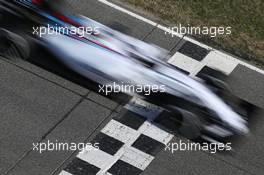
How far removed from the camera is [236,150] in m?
9.72

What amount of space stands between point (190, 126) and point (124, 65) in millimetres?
1420

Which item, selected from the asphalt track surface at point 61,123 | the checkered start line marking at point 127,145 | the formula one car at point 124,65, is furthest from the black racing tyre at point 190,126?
the checkered start line marking at point 127,145

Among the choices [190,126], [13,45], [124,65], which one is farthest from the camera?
[13,45]

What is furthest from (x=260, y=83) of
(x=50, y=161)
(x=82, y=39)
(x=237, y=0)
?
(x=50, y=161)

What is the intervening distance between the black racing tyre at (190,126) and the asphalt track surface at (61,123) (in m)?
0.16

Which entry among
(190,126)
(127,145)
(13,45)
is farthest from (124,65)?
(13,45)

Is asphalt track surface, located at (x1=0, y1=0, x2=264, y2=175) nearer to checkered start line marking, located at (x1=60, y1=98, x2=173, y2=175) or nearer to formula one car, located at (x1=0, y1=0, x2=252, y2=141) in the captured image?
checkered start line marking, located at (x1=60, y1=98, x2=173, y2=175)

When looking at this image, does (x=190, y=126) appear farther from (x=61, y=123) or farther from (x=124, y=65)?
(x=61, y=123)

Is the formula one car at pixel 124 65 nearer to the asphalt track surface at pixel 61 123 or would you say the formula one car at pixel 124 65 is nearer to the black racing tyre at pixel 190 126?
the black racing tyre at pixel 190 126

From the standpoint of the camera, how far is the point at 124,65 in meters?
9.72

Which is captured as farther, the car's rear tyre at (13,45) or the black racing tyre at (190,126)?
the car's rear tyre at (13,45)

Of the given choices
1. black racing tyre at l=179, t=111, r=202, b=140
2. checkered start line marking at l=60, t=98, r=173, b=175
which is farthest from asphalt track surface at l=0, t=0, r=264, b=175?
black racing tyre at l=179, t=111, r=202, b=140

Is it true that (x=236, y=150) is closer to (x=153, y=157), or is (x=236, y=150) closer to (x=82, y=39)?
(x=153, y=157)

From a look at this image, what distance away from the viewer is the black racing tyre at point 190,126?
9453 mm
